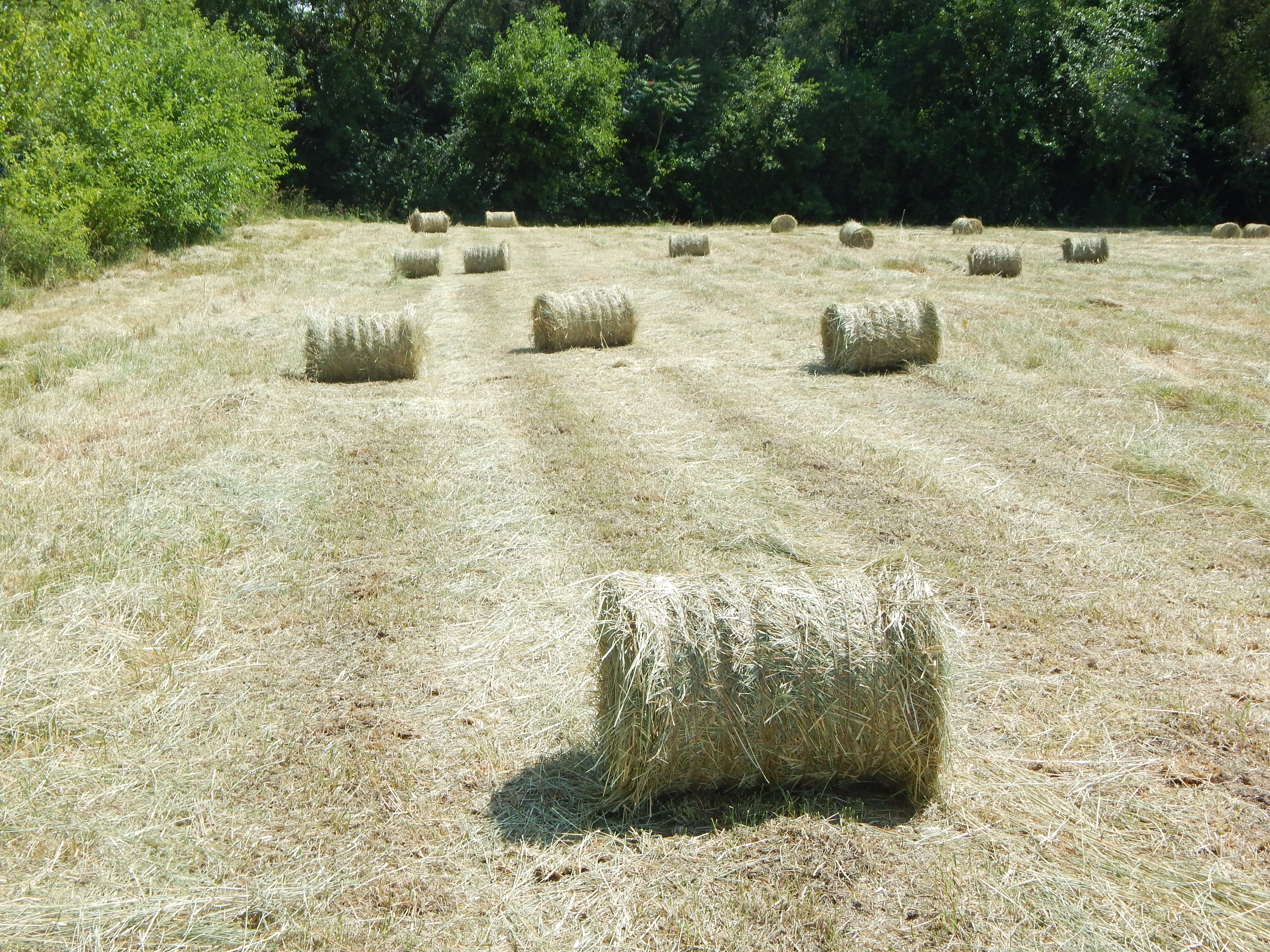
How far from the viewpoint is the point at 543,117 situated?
32031mm

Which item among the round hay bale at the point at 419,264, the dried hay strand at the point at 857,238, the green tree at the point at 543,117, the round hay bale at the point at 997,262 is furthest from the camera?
the green tree at the point at 543,117

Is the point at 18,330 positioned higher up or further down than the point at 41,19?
further down

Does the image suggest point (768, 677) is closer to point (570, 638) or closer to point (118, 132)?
point (570, 638)

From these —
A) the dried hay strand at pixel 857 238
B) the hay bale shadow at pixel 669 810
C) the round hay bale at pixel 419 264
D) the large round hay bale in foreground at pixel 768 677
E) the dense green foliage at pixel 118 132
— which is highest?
the dense green foliage at pixel 118 132

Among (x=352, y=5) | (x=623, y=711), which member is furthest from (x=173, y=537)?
(x=352, y=5)

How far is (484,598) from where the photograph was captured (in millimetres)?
5297

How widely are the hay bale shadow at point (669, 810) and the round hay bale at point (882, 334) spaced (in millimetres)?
6479

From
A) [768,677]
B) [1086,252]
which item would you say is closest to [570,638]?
A: [768,677]

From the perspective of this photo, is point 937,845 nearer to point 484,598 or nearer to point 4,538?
point 484,598

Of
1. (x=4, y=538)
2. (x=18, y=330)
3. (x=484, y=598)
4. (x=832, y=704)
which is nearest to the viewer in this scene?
(x=832, y=704)

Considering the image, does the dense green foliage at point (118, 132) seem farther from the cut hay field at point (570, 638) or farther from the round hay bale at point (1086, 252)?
the round hay bale at point (1086, 252)

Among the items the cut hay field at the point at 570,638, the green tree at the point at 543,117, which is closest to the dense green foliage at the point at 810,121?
the green tree at the point at 543,117

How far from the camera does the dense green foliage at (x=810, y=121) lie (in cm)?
3153

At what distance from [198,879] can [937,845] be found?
7.72 ft
